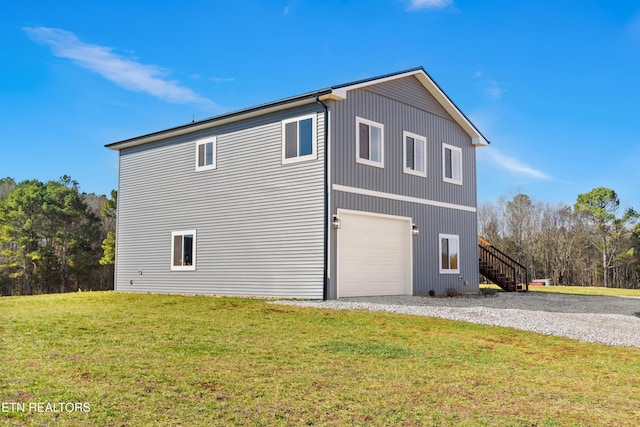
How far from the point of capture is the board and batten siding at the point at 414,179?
47.0 ft

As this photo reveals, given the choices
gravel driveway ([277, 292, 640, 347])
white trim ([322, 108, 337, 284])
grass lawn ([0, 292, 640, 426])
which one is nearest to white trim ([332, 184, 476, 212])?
white trim ([322, 108, 337, 284])

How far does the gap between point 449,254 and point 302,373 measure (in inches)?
510

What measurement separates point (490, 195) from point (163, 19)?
35.7 m

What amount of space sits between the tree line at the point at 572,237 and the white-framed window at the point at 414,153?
2826cm

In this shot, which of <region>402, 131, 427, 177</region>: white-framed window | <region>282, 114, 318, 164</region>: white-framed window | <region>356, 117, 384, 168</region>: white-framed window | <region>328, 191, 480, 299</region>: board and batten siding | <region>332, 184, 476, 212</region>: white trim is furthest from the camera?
<region>402, 131, 427, 177</region>: white-framed window

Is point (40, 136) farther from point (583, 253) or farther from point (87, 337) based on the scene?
point (583, 253)

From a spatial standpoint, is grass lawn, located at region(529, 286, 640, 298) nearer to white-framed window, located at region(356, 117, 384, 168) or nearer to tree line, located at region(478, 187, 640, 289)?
white-framed window, located at region(356, 117, 384, 168)

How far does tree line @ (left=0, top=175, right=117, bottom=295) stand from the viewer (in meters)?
36.9

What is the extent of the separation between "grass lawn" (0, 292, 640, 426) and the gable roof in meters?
6.34

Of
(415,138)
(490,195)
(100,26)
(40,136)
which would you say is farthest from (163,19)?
(490,195)

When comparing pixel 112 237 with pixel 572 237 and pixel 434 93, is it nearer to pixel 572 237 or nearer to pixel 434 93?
pixel 434 93

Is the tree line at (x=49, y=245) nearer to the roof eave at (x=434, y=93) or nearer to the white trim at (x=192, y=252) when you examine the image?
the white trim at (x=192, y=252)

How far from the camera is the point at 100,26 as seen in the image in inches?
683

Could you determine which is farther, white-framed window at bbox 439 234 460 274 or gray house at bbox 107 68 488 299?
white-framed window at bbox 439 234 460 274
